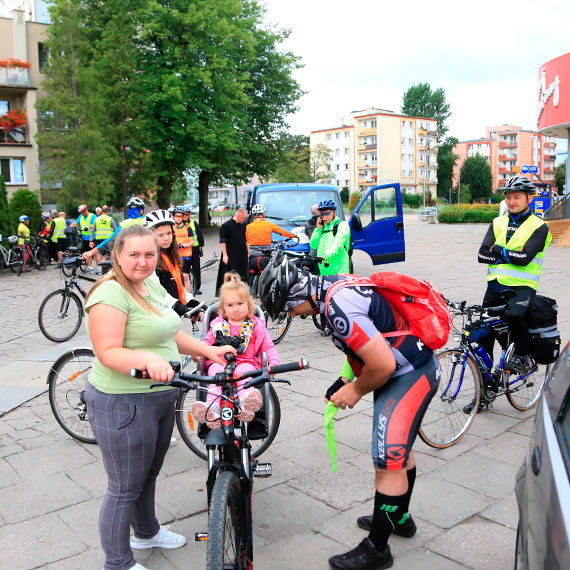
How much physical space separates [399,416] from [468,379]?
6.82 ft

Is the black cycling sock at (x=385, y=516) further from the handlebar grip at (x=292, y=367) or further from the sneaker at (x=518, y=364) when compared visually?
the sneaker at (x=518, y=364)

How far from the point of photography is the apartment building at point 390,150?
96.1m

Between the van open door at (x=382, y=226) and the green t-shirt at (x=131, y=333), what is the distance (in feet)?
33.7

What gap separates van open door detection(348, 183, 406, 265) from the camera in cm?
1299

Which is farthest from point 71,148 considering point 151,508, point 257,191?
point 151,508

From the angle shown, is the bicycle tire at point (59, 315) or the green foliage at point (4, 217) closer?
the bicycle tire at point (59, 315)

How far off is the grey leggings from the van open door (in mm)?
10398

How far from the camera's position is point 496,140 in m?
132

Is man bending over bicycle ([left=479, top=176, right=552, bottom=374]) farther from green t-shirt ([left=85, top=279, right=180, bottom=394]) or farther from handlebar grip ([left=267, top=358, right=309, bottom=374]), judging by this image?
green t-shirt ([left=85, top=279, right=180, bottom=394])

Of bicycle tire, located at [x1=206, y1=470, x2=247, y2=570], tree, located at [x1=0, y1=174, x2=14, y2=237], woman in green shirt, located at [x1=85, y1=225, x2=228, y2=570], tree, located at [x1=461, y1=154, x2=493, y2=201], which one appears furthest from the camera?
tree, located at [x1=461, y1=154, x2=493, y2=201]

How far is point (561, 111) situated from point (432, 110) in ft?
241

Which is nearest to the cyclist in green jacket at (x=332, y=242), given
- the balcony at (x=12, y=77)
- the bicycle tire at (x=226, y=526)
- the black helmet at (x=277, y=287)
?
the black helmet at (x=277, y=287)

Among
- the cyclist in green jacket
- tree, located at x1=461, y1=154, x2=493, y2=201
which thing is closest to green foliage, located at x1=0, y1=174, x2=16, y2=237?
the cyclist in green jacket

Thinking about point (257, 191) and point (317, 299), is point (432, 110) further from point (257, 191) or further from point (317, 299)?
point (317, 299)
